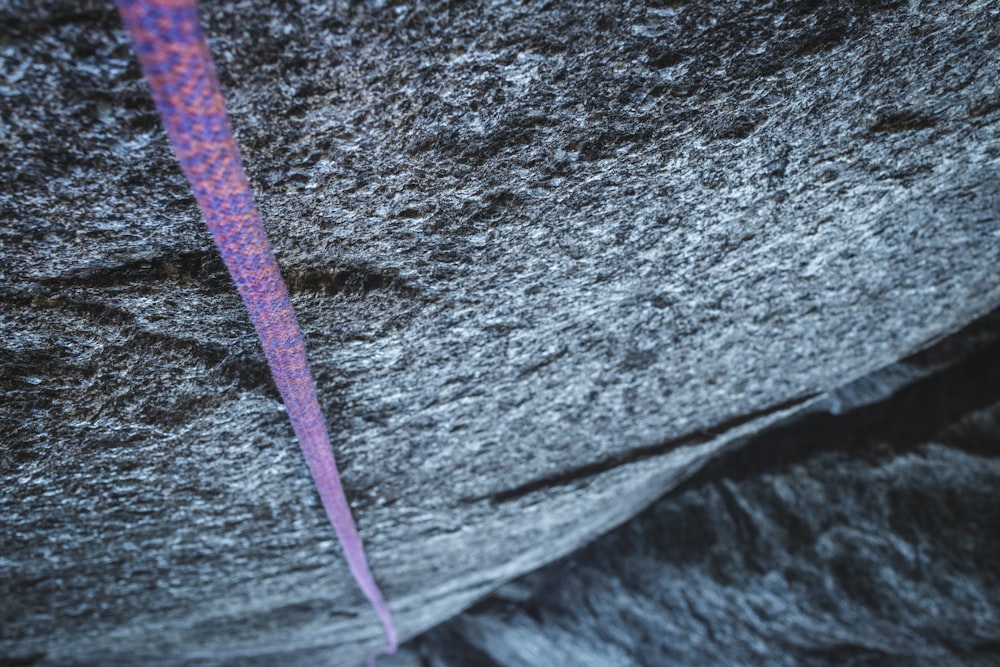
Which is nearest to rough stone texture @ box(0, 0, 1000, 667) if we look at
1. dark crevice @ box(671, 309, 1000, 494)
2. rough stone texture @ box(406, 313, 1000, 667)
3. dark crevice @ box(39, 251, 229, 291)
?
dark crevice @ box(39, 251, 229, 291)

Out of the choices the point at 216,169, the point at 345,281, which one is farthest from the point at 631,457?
the point at 216,169

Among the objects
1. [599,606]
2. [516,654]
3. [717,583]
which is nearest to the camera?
[717,583]

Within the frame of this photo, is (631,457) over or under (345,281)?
under

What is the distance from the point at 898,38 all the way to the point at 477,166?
54 centimetres

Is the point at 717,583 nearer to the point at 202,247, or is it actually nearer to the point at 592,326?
the point at 592,326

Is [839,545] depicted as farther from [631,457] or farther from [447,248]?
[447,248]

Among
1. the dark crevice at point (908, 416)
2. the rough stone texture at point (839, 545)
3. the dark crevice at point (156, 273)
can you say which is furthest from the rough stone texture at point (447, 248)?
the rough stone texture at point (839, 545)

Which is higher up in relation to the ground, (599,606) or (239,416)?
(239,416)

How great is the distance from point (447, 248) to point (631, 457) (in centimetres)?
101

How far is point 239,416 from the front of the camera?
96cm

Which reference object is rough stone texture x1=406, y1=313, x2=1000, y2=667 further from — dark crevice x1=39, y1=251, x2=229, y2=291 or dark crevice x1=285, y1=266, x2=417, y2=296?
dark crevice x1=39, y1=251, x2=229, y2=291

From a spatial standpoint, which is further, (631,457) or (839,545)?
(839,545)

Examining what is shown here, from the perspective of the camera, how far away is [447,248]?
0.81 meters

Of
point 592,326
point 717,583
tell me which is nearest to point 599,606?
point 717,583
